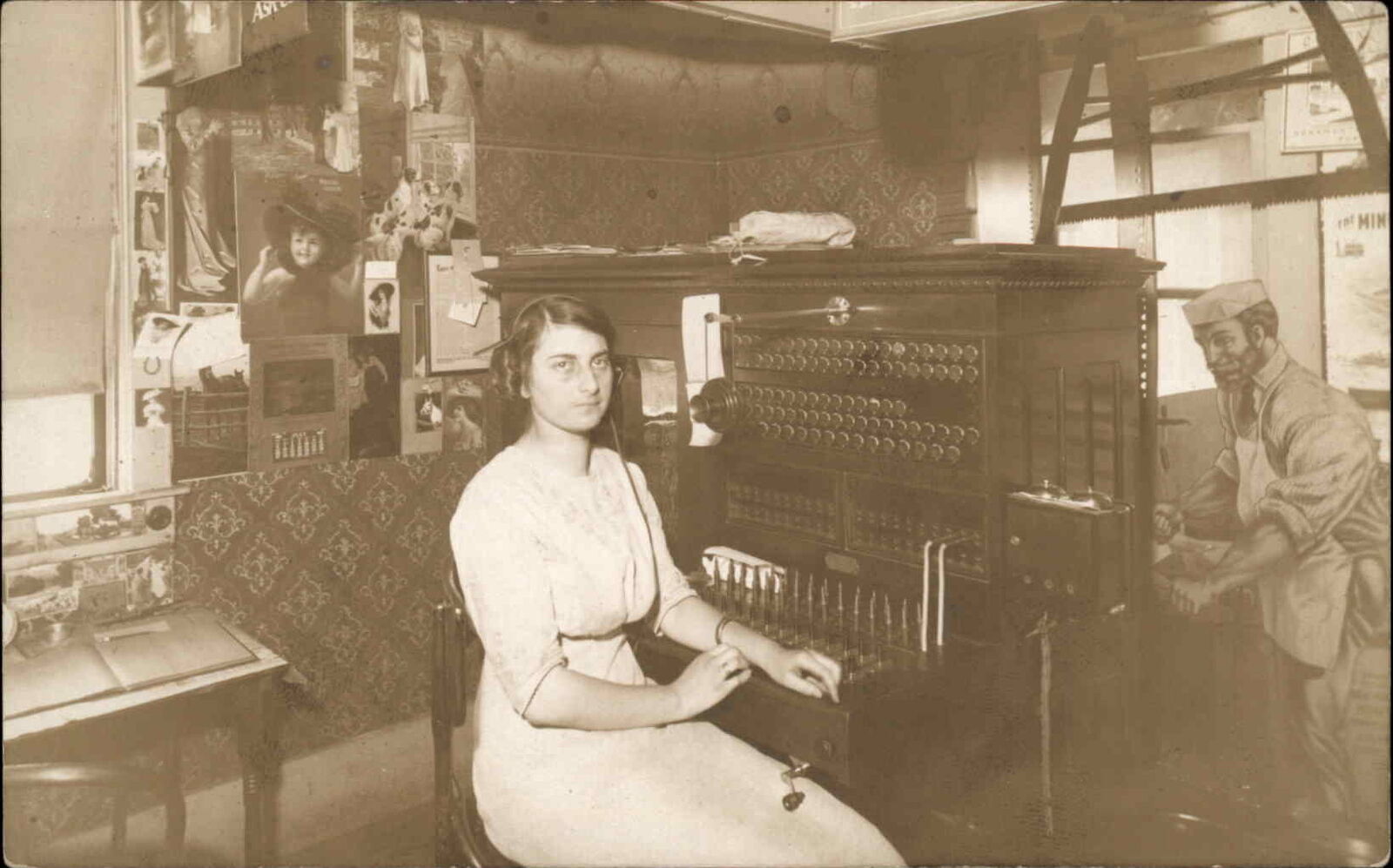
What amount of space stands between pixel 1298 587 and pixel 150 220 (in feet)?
10.6

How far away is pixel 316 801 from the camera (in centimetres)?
343

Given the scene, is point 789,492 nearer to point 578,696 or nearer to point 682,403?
point 682,403

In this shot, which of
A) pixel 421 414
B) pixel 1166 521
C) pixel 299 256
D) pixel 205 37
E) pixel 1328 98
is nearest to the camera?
pixel 205 37

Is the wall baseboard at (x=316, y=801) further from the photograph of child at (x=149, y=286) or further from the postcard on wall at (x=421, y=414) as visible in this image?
the photograph of child at (x=149, y=286)

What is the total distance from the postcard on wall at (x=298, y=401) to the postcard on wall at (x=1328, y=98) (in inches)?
109

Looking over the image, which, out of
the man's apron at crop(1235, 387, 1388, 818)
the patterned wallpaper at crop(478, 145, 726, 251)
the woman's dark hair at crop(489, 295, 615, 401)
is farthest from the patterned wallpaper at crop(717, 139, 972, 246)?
the woman's dark hair at crop(489, 295, 615, 401)

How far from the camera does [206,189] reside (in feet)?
10.1

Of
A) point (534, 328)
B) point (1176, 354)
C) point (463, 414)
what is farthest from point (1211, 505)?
point (463, 414)

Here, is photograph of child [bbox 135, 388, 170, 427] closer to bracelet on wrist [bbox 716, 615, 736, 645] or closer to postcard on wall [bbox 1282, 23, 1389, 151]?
bracelet on wrist [bbox 716, 615, 736, 645]

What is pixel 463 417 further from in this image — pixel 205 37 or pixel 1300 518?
pixel 1300 518

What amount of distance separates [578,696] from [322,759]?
5.99ft

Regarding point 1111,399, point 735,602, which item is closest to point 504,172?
point 735,602

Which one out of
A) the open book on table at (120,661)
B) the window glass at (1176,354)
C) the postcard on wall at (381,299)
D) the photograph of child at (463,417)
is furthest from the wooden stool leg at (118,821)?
the window glass at (1176,354)

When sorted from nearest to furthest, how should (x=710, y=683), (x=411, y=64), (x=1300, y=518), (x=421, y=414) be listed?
1. (x=710, y=683)
2. (x=1300, y=518)
3. (x=411, y=64)
4. (x=421, y=414)
